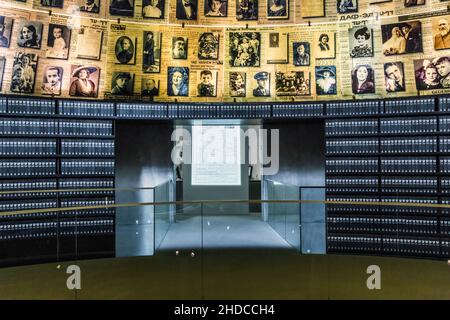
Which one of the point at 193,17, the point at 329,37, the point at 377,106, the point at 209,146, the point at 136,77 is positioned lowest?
the point at 209,146

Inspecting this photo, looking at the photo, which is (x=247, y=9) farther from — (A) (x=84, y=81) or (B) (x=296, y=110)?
(A) (x=84, y=81)

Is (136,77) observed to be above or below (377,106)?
above

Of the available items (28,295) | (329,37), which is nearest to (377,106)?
(329,37)

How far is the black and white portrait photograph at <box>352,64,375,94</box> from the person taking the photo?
583 centimetres

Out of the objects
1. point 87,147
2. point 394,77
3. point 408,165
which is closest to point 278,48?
point 394,77

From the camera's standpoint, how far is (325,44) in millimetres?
5984

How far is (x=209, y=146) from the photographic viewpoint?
23.7 feet

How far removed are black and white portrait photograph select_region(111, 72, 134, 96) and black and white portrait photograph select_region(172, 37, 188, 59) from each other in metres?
0.79

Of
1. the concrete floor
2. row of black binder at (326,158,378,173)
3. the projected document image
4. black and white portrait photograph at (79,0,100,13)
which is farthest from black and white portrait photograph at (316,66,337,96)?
black and white portrait photograph at (79,0,100,13)

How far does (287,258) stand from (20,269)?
2.59m

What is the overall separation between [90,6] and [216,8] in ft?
6.36

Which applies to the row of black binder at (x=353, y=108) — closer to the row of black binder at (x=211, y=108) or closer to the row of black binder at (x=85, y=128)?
the row of black binder at (x=211, y=108)

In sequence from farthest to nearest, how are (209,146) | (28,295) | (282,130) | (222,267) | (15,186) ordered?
(209,146), (282,130), (15,186), (222,267), (28,295)

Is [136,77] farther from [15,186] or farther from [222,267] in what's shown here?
[222,267]
